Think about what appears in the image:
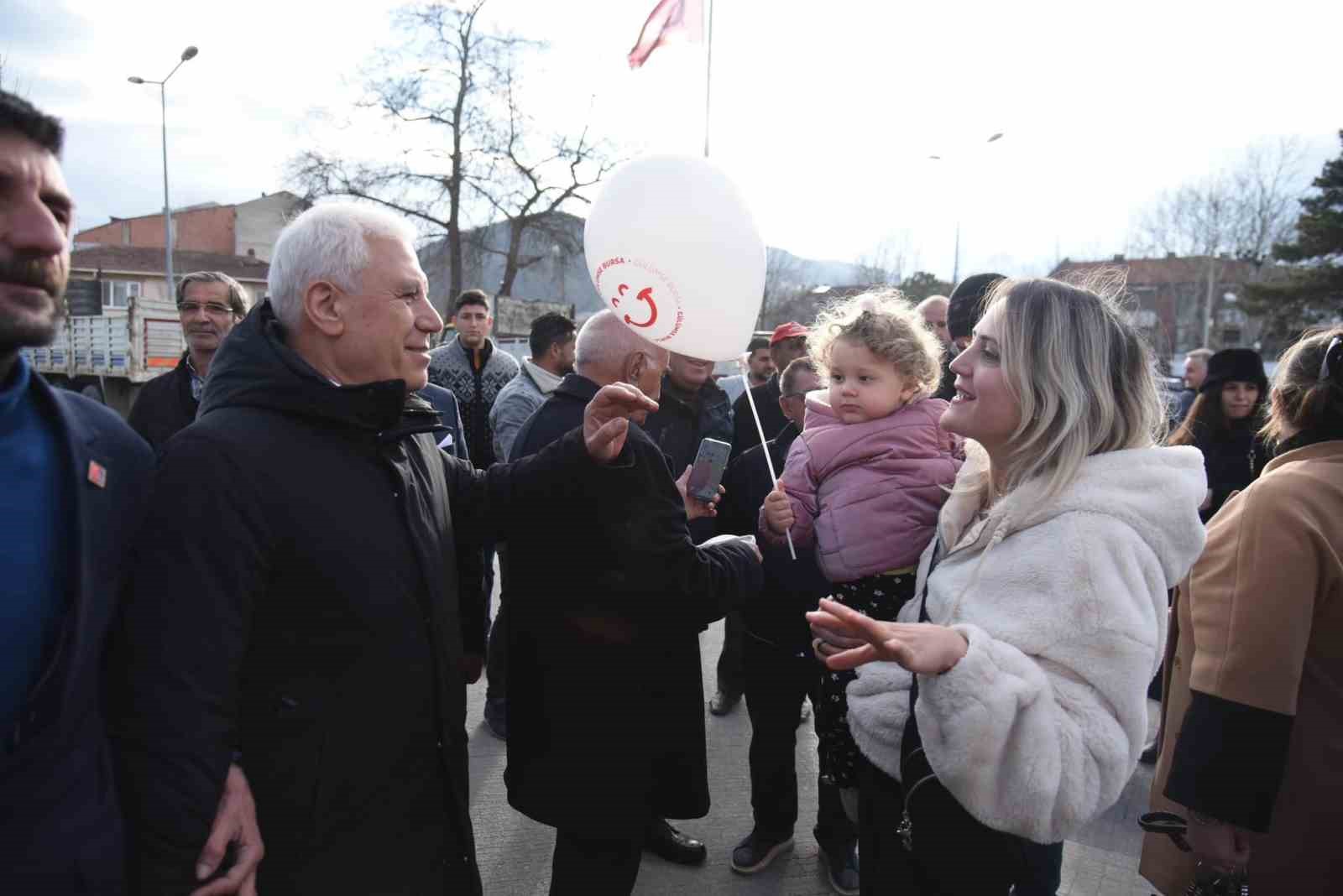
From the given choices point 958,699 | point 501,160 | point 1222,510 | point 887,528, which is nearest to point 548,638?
point 887,528

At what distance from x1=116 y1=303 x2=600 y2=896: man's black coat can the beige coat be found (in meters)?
1.80

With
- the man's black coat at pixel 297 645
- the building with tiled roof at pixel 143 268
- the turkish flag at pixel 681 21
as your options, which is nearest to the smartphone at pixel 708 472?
the man's black coat at pixel 297 645

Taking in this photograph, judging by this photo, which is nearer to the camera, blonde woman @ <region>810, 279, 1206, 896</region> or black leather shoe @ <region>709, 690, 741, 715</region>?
blonde woman @ <region>810, 279, 1206, 896</region>

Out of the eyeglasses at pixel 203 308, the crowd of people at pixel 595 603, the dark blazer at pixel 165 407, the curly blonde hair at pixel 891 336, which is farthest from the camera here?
the eyeglasses at pixel 203 308

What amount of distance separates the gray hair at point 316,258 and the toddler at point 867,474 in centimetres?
143

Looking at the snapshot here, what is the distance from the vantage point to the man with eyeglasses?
11.5ft

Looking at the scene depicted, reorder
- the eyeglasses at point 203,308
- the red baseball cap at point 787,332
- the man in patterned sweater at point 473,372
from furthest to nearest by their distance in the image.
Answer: the man in patterned sweater at point 473,372 → the red baseball cap at point 787,332 → the eyeglasses at point 203,308

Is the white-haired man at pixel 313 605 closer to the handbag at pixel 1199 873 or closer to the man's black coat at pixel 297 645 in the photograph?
the man's black coat at pixel 297 645

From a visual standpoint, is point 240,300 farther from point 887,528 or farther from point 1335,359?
point 1335,359

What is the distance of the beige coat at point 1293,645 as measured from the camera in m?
1.75

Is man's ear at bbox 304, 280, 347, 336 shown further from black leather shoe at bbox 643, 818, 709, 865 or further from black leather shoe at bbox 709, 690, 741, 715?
black leather shoe at bbox 709, 690, 741, 715

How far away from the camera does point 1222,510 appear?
2053 mm

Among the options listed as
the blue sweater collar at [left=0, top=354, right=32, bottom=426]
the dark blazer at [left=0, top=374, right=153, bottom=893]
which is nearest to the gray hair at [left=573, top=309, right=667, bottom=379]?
the dark blazer at [left=0, top=374, right=153, bottom=893]

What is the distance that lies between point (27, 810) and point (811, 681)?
8.80 feet
